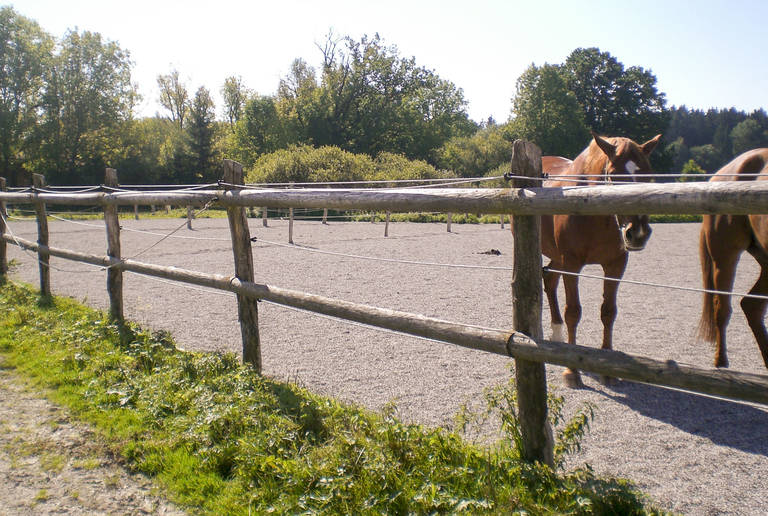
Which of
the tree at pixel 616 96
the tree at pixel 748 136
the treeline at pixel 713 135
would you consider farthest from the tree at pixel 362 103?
the tree at pixel 748 136

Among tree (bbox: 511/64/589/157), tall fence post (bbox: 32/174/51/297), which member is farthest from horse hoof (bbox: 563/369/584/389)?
tree (bbox: 511/64/589/157)

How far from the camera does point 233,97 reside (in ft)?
203

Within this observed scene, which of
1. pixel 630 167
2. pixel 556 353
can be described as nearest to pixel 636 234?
pixel 630 167

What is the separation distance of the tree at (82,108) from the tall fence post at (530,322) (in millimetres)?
44967

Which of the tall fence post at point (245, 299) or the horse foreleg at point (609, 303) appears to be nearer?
the tall fence post at point (245, 299)

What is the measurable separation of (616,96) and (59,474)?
62949mm

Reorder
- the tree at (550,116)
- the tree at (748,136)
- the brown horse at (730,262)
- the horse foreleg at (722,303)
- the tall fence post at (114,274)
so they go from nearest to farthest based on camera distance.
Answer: the brown horse at (730,262) → the horse foreleg at (722,303) → the tall fence post at (114,274) → the tree at (550,116) → the tree at (748,136)

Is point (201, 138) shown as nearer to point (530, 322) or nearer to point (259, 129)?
point (259, 129)

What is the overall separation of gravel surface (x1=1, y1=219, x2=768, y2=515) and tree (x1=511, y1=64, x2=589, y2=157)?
137 ft

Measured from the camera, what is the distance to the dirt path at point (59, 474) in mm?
2645

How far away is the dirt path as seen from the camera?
2.64 meters

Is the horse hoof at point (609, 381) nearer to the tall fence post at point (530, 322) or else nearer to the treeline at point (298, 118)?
the tall fence post at point (530, 322)

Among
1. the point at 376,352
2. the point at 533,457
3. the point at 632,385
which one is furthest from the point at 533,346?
the point at 376,352

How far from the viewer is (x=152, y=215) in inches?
1146
